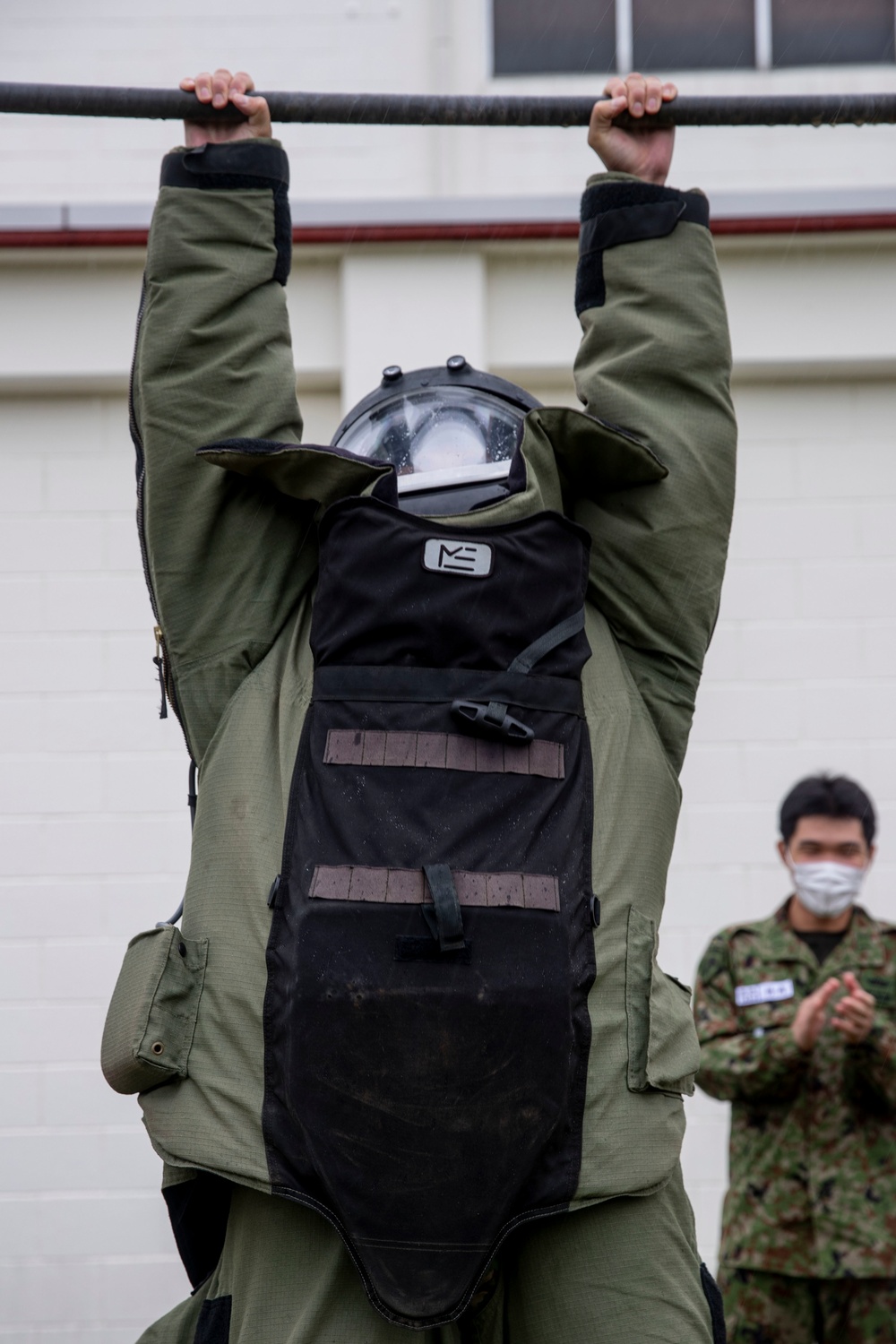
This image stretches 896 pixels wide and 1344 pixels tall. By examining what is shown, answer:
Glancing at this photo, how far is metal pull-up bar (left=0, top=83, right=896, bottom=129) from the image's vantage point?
2619 millimetres

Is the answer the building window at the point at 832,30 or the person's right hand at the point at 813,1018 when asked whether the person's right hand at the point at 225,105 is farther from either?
the building window at the point at 832,30

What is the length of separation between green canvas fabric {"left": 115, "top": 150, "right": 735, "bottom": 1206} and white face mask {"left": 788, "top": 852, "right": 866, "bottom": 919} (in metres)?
2.00

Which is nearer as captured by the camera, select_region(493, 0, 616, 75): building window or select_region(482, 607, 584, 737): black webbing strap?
select_region(482, 607, 584, 737): black webbing strap

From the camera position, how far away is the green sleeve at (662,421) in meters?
2.40

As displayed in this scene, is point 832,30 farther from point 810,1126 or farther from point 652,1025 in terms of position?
point 652,1025

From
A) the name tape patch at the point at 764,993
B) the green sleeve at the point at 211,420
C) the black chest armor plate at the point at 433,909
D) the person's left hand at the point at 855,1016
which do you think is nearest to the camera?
the black chest armor plate at the point at 433,909

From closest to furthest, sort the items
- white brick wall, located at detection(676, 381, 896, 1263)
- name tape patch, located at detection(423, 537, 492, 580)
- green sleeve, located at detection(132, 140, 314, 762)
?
name tape patch, located at detection(423, 537, 492, 580) → green sleeve, located at detection(132, 140, 314, 762) → white brick wall, located at detection(676, 381, 896, 1263)

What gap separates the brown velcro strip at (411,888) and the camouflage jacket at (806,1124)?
7.20 feet

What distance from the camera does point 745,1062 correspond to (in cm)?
399

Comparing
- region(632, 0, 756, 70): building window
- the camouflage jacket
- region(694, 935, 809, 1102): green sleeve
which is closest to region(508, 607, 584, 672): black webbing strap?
region(694, 935, 809, 1102): green sleeve

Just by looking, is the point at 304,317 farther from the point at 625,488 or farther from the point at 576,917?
the point at 576,917

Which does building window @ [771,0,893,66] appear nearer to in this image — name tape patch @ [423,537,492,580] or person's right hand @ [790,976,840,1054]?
person's right hand @ [790,976,840,1054]

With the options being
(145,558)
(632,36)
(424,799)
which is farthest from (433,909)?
(632,36)

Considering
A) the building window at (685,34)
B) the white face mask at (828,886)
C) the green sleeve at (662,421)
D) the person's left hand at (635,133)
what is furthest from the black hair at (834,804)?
the building window at (685,34)
